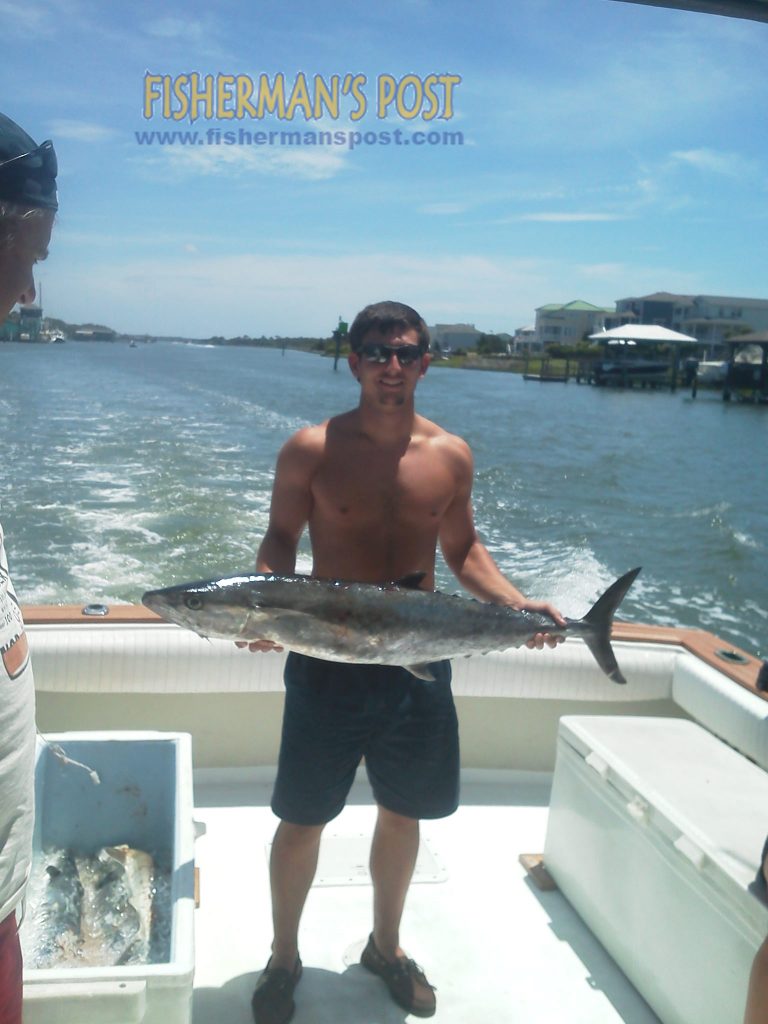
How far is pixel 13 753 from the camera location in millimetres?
1218

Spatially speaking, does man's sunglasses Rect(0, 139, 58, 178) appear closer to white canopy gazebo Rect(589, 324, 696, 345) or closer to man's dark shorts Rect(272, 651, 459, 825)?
man's dark shorts Rect(272, 651, 459, 825)

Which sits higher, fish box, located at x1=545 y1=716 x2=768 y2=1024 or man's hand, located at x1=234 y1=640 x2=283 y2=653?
man's hand, located at x1=234 y1=640 x2=283 y2=653

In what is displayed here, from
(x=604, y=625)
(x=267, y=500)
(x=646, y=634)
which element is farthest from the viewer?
(x=267, y=500)

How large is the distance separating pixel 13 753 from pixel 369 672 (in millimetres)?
1030

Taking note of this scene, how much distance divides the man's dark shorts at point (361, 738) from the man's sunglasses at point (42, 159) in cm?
128

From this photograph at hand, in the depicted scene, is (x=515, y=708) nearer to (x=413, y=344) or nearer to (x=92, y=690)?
(x=92, y=690)

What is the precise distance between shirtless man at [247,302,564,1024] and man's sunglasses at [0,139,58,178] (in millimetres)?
976

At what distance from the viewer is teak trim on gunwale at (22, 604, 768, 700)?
3.16 meters

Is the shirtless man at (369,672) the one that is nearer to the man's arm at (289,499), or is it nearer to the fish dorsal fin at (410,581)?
the man's arm at (289,499)

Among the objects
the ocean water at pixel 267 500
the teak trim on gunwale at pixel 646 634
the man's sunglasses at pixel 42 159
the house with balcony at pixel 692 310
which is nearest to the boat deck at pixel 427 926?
the teak trim on gunwale at pixel 646 634

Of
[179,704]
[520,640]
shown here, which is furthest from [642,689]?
[179,704]

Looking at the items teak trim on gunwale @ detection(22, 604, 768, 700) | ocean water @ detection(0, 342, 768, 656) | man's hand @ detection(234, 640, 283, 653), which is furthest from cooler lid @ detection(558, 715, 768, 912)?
ocean water @ detection(0, 342, 768, 656)

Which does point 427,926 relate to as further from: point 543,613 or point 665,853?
point 543,613

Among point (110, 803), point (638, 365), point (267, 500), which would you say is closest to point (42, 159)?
point (110, 803)
